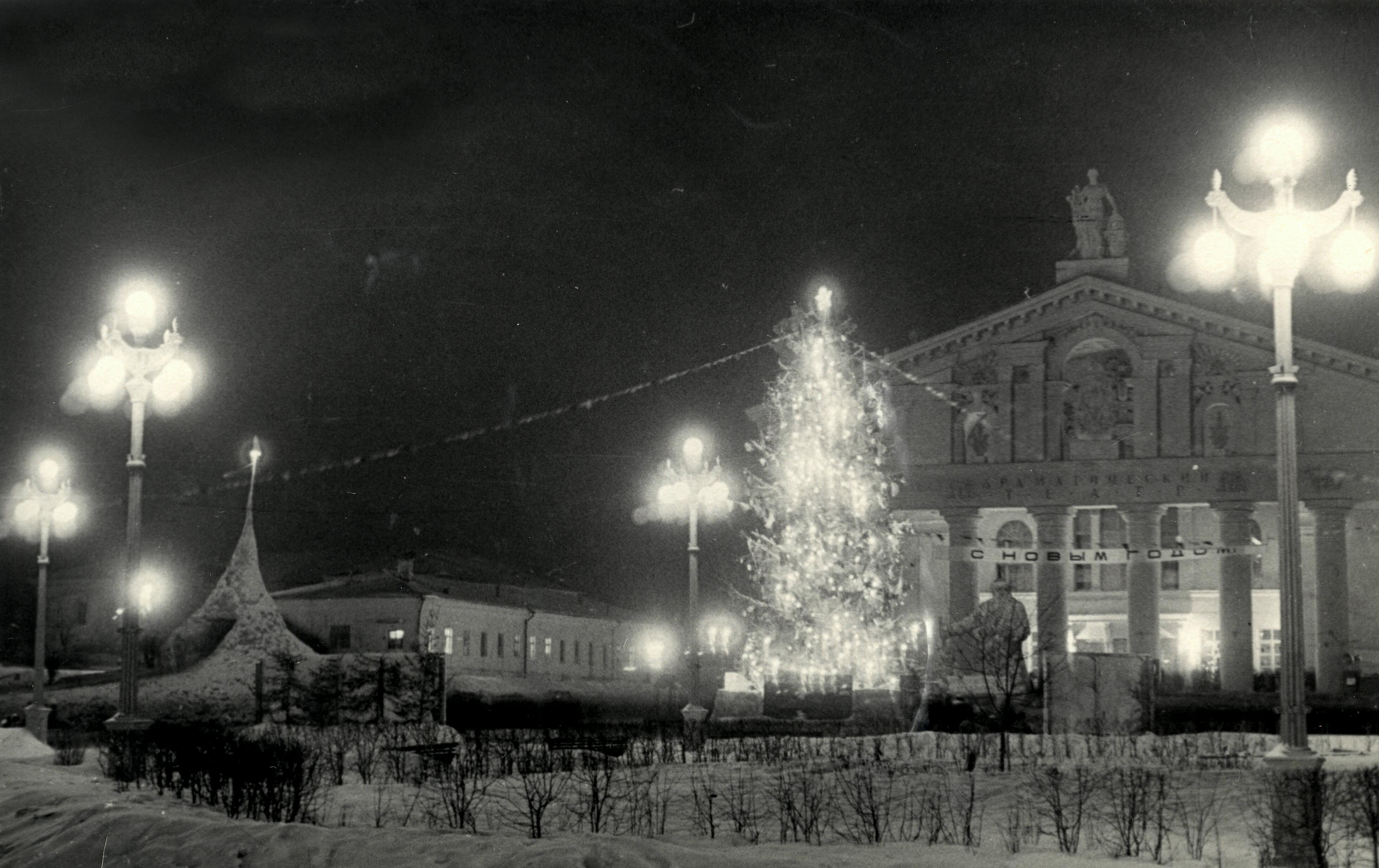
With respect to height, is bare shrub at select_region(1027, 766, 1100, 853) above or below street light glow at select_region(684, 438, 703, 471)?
below

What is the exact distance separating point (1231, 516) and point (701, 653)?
24.4 m

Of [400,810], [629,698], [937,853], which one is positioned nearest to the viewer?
[937,853]

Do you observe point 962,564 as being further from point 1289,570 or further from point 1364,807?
point 1364,807

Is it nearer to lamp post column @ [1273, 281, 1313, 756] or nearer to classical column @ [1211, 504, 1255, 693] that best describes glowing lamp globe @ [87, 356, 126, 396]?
lamp post column @ [1273, 281, 1313, 756]

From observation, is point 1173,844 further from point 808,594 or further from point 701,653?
point 701,653

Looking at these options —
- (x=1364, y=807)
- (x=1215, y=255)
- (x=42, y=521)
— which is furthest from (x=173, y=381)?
(x=1364, y=807)

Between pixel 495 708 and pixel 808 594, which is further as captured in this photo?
pixel 495 708

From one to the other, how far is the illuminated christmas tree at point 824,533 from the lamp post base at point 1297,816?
82.9 feet

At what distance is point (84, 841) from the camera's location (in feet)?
42.7

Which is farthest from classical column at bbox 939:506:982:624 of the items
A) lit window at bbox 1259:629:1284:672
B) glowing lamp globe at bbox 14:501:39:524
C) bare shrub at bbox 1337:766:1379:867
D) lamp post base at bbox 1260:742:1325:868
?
lamp post base at bbox 1260:742:1325:868

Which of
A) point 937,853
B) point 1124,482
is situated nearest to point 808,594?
point 1124,482

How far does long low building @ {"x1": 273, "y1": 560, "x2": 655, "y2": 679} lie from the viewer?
62.7m

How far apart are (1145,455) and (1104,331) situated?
4.10 m

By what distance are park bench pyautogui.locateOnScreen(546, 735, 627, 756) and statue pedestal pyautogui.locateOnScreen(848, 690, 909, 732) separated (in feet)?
36.4
